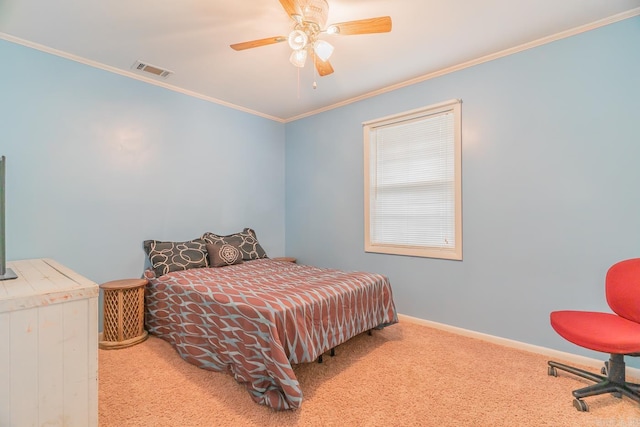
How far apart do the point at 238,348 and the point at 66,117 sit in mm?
2613

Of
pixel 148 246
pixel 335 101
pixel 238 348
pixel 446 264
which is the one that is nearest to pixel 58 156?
pixel 148 246

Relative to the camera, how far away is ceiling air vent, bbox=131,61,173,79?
288 cm

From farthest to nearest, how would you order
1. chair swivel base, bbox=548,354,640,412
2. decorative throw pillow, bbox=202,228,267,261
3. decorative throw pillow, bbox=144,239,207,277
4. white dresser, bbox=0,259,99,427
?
decorative throw pillow, bbox=202,228,267,261 → decorative throw pillow, bbox=144,239,207,277 → chair swivel base, bbox=548,354,640,412 → white dresser, bbox=0,259,99,427

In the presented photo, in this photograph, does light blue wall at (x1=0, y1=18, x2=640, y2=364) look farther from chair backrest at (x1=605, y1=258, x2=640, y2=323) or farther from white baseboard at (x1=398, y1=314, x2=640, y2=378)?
chair backrest at (x1=605, y1=258, x2=640, y2=323)

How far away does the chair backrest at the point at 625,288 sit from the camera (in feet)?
6.19

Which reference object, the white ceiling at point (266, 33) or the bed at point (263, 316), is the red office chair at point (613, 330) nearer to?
the bed at point (263, 316)

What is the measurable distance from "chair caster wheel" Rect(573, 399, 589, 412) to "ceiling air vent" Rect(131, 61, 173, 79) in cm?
419

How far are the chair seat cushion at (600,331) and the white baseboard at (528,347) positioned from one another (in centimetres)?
52

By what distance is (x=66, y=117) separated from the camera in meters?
2.71

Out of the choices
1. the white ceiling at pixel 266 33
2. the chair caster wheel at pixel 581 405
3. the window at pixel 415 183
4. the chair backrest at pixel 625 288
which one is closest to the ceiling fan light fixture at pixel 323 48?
the white ceiling at pixel 266 33

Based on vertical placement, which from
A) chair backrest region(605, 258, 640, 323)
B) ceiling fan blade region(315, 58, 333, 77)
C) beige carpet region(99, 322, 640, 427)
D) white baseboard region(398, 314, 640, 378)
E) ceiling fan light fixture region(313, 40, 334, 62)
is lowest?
beige carpet region(99, 322, 640, 427)

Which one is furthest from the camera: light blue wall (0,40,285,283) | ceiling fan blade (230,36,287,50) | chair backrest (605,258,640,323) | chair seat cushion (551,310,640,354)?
light blue wall (0,40,285,283)

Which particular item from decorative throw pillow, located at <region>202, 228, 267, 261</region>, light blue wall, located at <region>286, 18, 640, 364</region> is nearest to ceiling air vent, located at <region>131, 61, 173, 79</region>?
decorative throw pillow, located at <region>202, 228, 267, 261</region>

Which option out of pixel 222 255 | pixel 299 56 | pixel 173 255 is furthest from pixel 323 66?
pixel 173 255
